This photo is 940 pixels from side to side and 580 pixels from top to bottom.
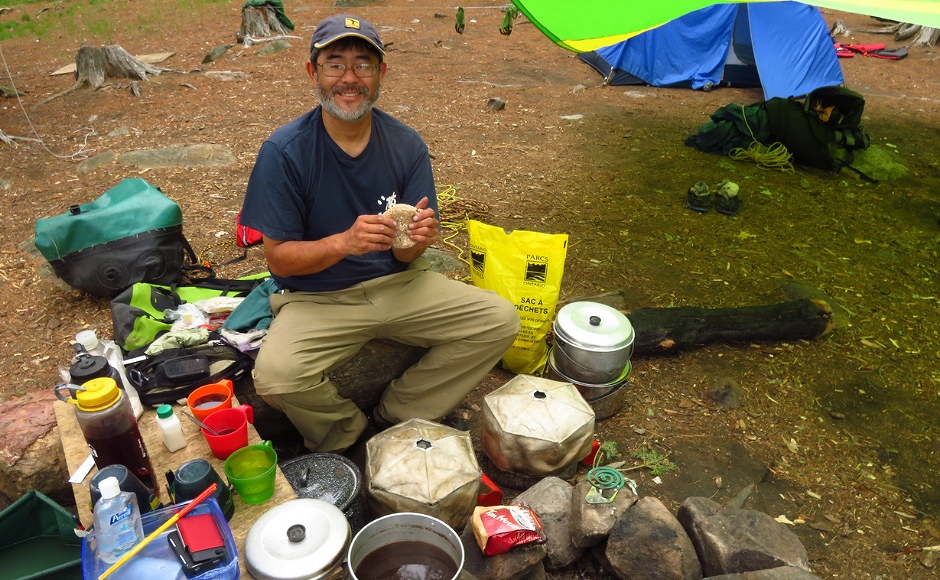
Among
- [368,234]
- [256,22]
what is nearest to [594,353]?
[368,234]

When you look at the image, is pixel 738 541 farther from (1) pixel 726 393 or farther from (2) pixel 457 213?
(2) pixel 457 213

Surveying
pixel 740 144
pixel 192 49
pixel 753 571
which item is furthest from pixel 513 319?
pixel 192 49

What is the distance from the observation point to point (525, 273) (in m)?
3.44

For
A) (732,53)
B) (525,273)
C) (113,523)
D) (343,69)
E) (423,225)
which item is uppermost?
(343,69)

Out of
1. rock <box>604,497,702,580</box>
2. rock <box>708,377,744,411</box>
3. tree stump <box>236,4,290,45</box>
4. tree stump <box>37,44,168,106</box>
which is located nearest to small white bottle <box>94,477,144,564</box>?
rock <box>604,497,702,580</box>

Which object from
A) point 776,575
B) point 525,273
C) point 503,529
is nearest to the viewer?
point 776,575

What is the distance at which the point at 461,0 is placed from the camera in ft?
46.2

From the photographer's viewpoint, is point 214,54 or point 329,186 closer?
point 329,186

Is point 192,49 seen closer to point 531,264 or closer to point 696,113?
point 696,113

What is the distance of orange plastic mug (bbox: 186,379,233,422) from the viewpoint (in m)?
2.39

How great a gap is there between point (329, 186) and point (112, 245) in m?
1.66

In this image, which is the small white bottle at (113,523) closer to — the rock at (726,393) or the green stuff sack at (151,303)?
the green stuff sack at (151,303)

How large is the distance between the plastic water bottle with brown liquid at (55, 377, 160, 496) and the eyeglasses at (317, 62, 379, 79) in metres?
1.57

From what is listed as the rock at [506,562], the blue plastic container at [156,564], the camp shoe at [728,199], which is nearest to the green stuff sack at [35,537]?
the blue plastic container at [156,564]
